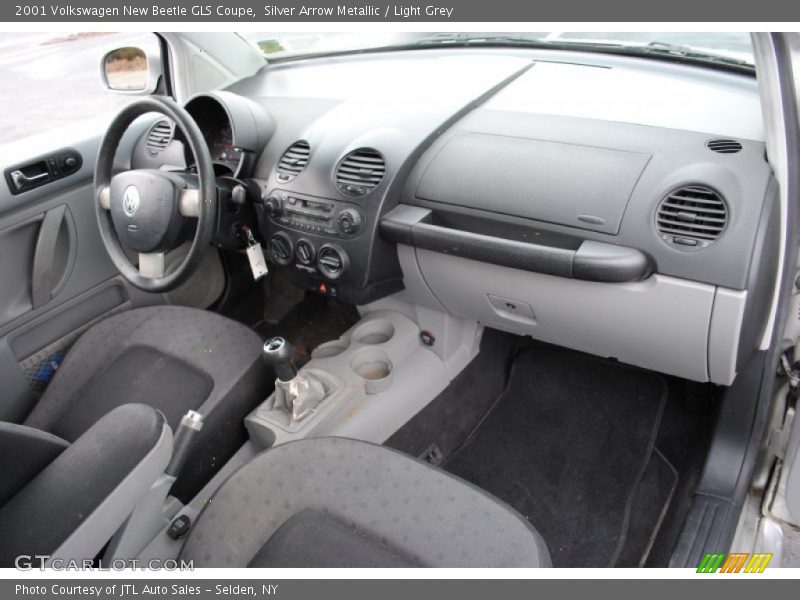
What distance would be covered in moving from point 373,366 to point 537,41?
1.20 meters

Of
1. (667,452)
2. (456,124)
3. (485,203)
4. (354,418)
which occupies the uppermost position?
(456,124)

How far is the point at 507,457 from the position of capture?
2.03 meters

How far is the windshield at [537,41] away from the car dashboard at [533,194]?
5 centimetres

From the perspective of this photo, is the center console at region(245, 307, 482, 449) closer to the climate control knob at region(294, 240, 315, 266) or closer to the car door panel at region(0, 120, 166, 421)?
the climate control knob at region(294, 240, 315, 266)

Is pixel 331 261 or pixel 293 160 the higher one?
pixel 293 160

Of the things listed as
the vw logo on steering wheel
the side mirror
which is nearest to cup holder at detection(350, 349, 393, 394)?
the vw logo on steering wheel

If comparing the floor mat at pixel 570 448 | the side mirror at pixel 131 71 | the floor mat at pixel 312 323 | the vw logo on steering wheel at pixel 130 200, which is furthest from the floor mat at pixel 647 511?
the side mirror at pixel 131 71

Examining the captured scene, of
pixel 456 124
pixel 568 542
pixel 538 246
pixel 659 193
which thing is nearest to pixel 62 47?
pixel 456 124

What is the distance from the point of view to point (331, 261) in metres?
Result: 1.71

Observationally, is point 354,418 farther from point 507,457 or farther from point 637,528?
point 637,528

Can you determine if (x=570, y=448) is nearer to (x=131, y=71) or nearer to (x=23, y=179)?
(x=23, y=179)

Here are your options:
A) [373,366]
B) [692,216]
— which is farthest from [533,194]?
[373,366]

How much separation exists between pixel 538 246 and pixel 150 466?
0.92m

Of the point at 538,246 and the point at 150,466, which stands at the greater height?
the point at 538,246
